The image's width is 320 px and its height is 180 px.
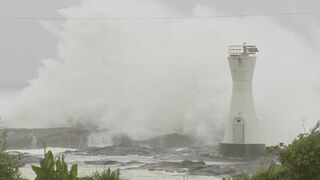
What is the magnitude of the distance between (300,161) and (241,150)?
124 ft

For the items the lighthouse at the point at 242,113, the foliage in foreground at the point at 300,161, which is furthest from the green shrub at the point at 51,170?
the lighthouse at the point at 242,113

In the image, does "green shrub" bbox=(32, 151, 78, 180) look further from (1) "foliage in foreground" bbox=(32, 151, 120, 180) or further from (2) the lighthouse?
(2) the lighthouse

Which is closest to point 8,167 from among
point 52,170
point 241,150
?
point 52,170

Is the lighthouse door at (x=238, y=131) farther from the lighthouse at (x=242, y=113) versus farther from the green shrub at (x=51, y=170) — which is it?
the green shrub at (x=51, y=170)

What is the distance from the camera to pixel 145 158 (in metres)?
57.5

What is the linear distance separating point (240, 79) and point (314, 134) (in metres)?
37.9

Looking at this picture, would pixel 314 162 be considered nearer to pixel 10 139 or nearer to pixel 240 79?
pixel 240 79

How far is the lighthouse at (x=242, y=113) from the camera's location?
51.4m

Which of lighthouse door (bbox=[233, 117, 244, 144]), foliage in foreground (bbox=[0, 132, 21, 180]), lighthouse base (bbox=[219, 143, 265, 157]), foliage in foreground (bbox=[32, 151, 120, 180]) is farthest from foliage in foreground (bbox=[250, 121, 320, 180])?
lighthouse base (bbox=[219, 143, 265, 157])

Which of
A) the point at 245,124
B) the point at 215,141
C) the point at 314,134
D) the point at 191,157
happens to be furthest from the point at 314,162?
the point at 215,141

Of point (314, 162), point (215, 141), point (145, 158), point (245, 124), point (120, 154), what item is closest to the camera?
point (314, 162)

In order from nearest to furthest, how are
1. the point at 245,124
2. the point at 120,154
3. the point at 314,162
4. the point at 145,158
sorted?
the point at 314,162
the point at 245,124
the point at 145,158
the point at 120,154

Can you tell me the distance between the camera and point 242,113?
5138cm

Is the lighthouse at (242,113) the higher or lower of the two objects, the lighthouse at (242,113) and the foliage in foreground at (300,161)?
the higher
